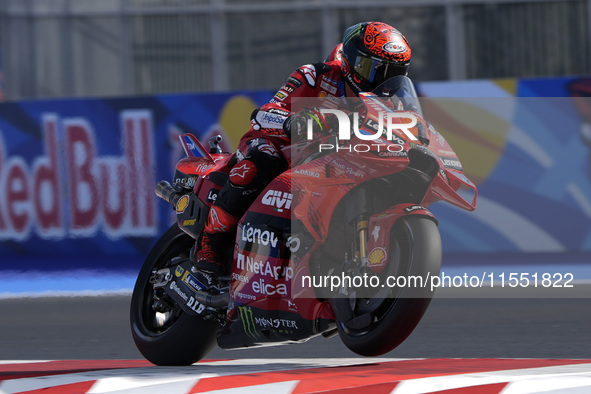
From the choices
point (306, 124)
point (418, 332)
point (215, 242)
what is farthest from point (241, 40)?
point (306, 124)

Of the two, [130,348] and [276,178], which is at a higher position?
[276,178]

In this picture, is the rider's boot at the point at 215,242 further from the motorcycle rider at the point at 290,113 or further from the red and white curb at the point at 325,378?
the red and white curb at the point at 325,378

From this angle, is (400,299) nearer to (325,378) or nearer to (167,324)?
(325,378)

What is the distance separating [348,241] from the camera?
4.26 m

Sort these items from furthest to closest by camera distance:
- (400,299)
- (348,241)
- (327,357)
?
(327,357), (348,241), (400,299)

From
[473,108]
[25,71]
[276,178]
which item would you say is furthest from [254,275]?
[25,71]

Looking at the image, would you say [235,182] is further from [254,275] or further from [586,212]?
[586,212]

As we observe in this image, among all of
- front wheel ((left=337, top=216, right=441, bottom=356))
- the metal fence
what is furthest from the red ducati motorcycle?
the metal fence

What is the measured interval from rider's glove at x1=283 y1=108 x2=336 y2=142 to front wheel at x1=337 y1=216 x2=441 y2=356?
53 cm

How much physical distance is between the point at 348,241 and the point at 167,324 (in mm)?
1468

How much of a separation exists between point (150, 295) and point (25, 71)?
355 inches

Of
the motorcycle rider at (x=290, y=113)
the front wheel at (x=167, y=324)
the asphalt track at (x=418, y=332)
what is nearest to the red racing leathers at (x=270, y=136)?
the motorcycle rider at (x=290, y=113)

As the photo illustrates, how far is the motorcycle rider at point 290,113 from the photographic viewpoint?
4.40 metres

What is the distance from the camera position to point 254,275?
4.62 meters
